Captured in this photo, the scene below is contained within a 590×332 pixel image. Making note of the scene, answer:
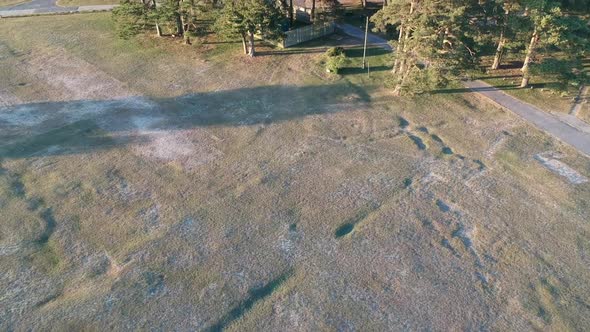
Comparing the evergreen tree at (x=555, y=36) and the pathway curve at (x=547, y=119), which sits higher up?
the evergreen tree at (x=555, y=36)

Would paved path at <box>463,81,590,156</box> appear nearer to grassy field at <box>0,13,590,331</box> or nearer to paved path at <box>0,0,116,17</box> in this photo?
grassy field at <box>0,13,590,331</box>

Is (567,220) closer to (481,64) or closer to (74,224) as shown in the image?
(481,64)

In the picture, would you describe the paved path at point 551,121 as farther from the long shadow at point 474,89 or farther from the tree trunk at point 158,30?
the tree trunk at point 158,30

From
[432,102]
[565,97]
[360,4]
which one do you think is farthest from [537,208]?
[360,4]

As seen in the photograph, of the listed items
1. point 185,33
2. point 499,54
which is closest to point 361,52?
point 499,54

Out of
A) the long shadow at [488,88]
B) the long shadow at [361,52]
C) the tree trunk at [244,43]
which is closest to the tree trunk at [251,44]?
the tree trunk at [244,43]

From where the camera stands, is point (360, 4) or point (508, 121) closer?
point (508, 121)
